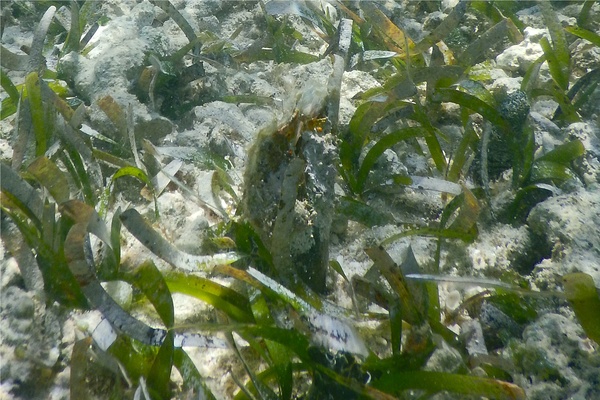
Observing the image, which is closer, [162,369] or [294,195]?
[162,369]

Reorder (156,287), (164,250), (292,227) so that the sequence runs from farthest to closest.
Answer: (292,227)
(164,250)
(156,287)

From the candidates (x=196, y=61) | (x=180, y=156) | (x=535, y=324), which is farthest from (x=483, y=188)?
(x=196, y=61)

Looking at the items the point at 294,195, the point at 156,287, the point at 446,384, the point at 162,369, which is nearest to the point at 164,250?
the point at 156,287

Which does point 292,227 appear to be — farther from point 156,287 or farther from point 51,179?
point 51,179

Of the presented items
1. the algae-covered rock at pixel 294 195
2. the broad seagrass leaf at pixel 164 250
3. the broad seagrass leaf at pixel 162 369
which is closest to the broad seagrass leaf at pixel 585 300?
the algae-covered rock at pixel 294 195

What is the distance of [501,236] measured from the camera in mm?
1941

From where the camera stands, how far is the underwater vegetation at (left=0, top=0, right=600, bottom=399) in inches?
50.8

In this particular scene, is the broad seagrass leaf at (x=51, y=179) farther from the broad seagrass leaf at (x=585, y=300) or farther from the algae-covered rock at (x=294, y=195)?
the broad seagrass leaf at (x=585, y=300)

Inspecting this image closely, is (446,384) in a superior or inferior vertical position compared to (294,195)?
inferior

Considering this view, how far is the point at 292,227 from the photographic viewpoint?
5.16 ft

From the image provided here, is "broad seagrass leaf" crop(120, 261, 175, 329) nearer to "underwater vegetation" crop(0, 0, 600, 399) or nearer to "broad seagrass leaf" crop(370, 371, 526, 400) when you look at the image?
"underwater vegetation" crop(0, 0, 600, 399)

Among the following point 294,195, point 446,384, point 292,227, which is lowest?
point 446,384

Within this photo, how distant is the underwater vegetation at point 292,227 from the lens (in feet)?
4.23

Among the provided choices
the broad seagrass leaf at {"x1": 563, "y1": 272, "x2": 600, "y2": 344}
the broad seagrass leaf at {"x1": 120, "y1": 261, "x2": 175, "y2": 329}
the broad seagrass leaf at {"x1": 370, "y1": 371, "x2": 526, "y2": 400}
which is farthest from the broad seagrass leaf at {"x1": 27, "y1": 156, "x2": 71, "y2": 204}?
the broad seagrass leaf at {"x1": 563, "y1": 272, "x2": 600, "y2": 344}
